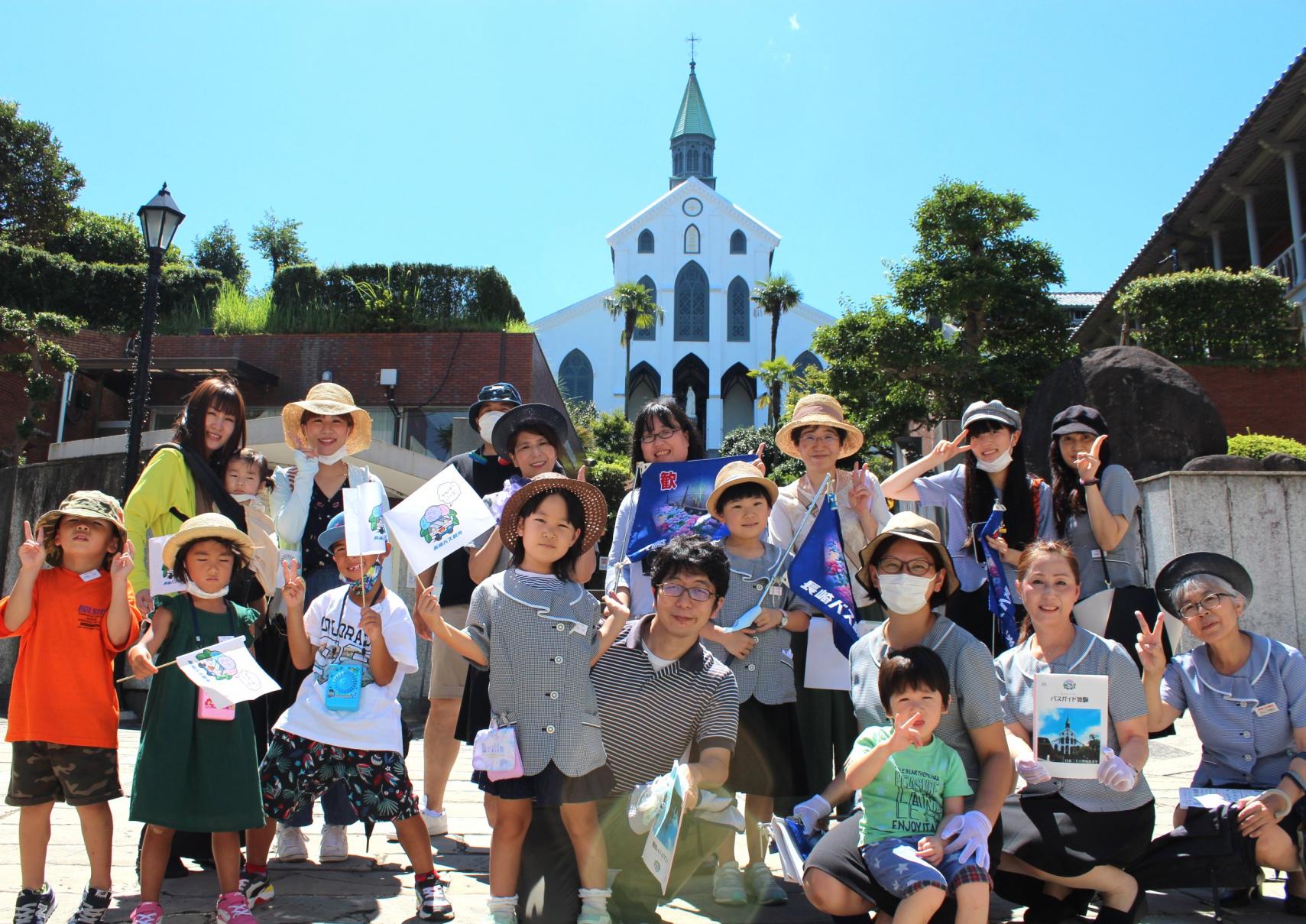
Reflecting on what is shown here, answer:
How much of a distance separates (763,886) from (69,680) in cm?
251

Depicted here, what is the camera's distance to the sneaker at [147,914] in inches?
119

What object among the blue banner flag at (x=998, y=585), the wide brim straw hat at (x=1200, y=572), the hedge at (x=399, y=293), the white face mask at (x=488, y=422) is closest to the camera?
the wide brim straw hat at (x=1200, y=572)

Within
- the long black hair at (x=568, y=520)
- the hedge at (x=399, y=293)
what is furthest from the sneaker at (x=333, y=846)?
the hedge at (x=399, y=293)

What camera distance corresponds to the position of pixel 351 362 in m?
19.4

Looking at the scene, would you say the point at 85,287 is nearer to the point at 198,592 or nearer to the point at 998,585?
the point at 198,592

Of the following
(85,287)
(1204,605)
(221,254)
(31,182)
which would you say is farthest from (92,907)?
(221,254)

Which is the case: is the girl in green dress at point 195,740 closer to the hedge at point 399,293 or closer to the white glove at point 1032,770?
the white glove at point 1032,770

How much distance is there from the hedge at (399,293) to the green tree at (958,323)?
283 inches

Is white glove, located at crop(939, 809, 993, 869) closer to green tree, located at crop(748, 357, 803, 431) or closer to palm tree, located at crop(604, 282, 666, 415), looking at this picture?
green tree, located at crop(748, 357, 803, 431)

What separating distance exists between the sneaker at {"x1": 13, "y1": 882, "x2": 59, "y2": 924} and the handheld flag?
4.97 feet

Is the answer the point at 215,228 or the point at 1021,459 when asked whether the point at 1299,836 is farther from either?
the point at 215,228

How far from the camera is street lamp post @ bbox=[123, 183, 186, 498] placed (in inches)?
356

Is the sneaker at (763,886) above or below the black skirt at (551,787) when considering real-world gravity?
below

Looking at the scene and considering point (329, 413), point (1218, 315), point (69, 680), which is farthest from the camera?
point (1218, 315)
